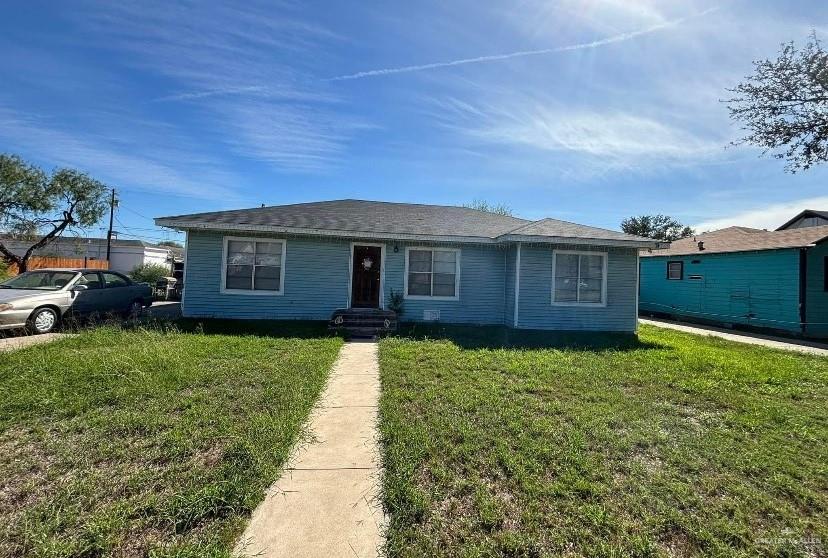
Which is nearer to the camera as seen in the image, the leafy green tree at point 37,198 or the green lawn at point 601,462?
the green lawn at point 601,462

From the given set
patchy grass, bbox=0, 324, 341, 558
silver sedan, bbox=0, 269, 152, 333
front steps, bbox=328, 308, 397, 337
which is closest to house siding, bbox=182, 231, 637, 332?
front steps, bbox=328, 308, 397, 337

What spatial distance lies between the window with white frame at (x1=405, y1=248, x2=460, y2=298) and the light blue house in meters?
0.03

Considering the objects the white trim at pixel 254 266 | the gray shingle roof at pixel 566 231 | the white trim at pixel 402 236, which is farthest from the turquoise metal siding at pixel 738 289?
the white trim at pixel 254 266

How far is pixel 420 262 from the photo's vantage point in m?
10.7

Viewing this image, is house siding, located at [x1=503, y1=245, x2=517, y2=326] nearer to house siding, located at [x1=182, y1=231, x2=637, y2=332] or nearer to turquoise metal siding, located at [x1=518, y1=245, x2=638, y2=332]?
house siding, located at [x1=182, y1=231, x2=637, y2=332]

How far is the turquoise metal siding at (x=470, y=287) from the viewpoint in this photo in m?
10.6

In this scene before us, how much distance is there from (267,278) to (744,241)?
1720 cm

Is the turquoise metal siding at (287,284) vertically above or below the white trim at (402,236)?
below

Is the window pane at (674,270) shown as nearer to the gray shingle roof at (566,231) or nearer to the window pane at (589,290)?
the gray shingle roof at (566,231)

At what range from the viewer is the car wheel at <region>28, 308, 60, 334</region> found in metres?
7.87

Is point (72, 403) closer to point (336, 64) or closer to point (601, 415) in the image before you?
point (601, 415)

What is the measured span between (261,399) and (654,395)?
5.21 meters

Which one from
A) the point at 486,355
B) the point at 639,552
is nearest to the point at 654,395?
the point at 486,355

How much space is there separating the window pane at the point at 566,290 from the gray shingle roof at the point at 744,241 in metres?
7.28
